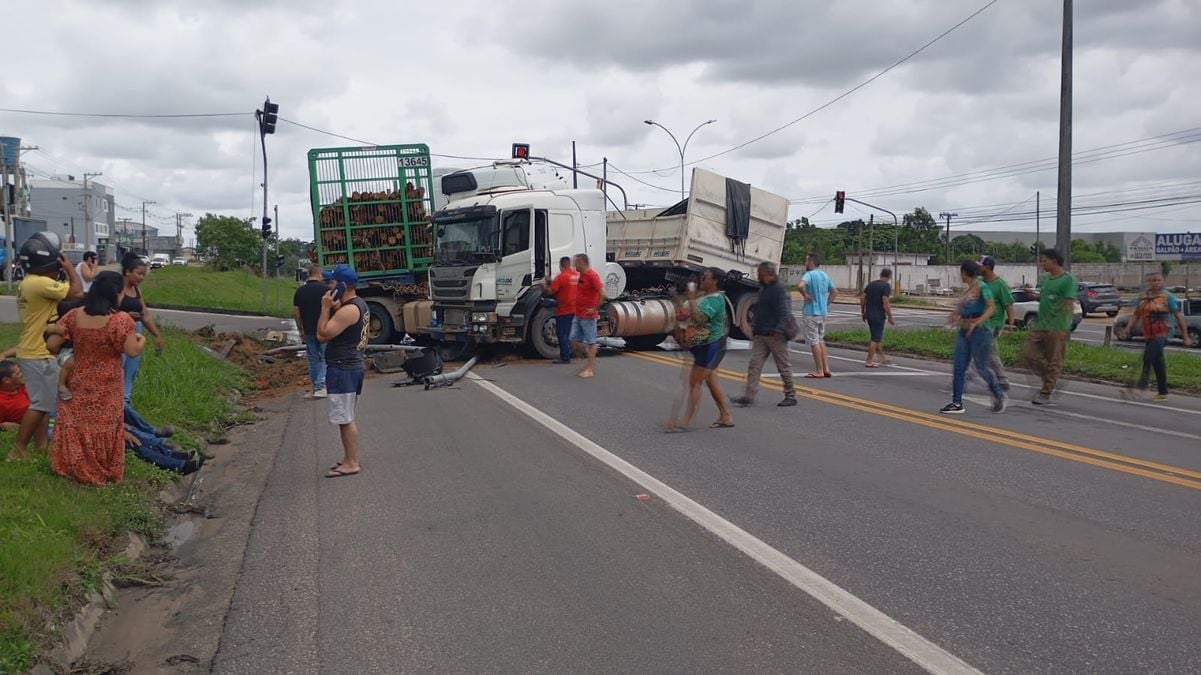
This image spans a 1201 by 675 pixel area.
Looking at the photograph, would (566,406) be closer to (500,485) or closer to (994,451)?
(500,485)

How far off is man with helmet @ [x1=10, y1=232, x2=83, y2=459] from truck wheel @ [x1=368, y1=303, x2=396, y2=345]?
11095mm

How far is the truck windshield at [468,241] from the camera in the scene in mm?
17234

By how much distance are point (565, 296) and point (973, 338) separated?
22.8 feet

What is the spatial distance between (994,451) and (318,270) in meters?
8.29

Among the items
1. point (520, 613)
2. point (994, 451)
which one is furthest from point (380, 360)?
point (520, 613)

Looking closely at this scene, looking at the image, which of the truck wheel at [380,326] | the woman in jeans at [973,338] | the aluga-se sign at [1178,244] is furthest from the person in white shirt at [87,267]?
the aluga-se sign at [1178,244]

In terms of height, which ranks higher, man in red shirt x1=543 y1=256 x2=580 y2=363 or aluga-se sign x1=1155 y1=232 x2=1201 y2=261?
aluga-se sign x1=1155 y1=232 x2=1201 y2=261

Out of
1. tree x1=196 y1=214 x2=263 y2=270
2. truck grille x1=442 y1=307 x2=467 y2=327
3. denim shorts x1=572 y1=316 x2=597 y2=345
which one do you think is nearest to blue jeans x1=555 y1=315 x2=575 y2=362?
denim shorts x1=572 y1=316 x2=597 y2=345

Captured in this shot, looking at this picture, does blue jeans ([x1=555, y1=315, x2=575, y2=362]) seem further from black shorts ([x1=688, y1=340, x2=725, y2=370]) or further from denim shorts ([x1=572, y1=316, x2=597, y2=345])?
black shorts ([x1=688, y1=340, x2=725, y2=370])

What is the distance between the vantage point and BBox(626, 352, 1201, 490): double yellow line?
7.96m

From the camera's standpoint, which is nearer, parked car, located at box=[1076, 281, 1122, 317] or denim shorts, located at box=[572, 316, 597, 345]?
denim shorts, located at box=[572, 316, 597, 345]

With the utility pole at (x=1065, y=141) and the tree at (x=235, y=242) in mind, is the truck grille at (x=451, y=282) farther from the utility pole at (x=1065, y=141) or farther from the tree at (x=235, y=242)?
the tree at (x=235, y=242)

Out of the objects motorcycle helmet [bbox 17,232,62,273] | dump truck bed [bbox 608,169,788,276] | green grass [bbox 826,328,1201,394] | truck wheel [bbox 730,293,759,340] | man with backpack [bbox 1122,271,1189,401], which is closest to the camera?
motorcycle helmet [bbox 17,232,62,273]

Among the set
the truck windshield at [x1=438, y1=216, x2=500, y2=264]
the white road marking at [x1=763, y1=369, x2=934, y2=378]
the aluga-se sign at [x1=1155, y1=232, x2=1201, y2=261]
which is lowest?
the white road marking at [x1=763, y1=369, x2=934, y2=378]
